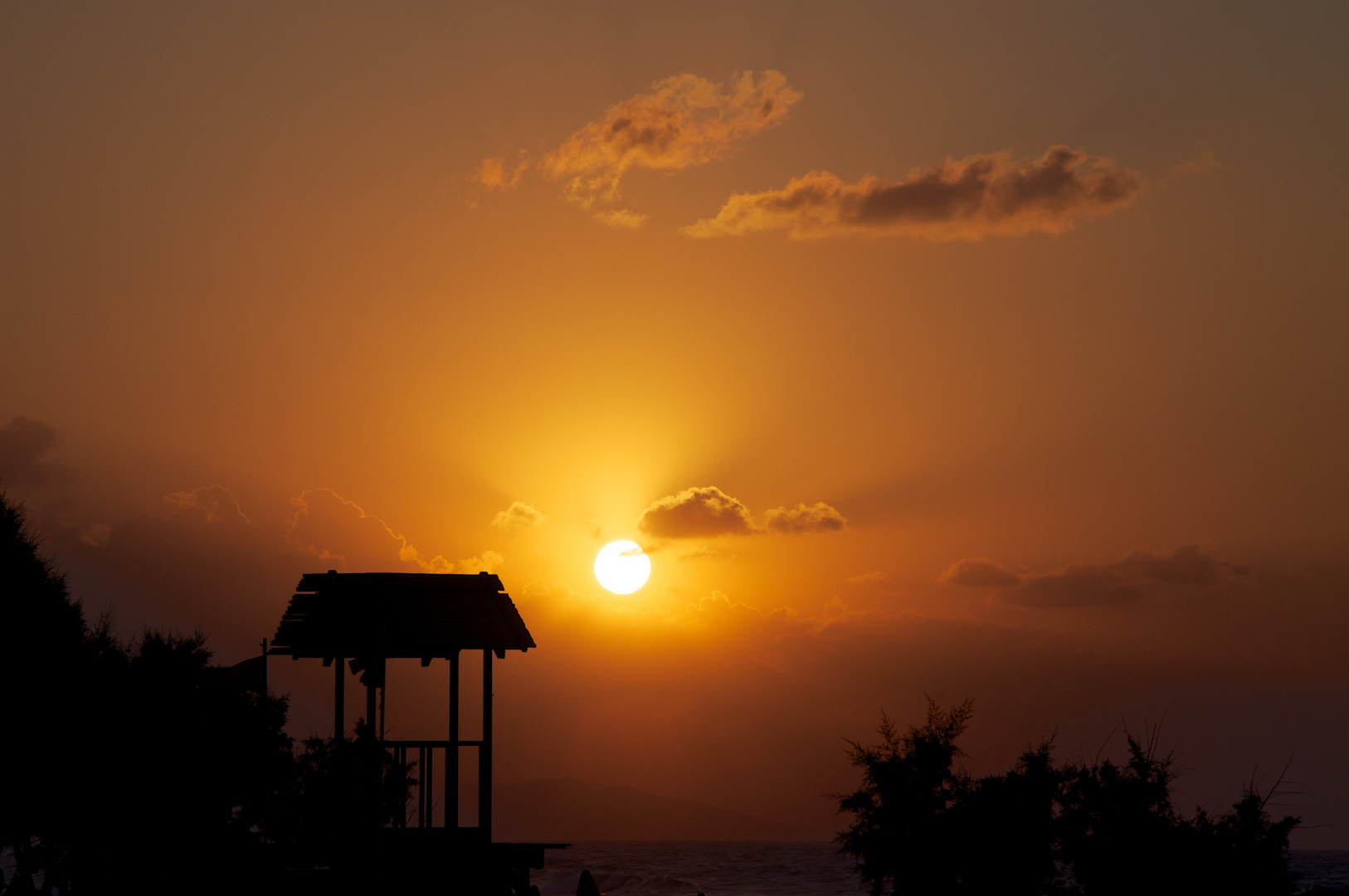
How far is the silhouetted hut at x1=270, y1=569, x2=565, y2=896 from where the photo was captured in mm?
24703

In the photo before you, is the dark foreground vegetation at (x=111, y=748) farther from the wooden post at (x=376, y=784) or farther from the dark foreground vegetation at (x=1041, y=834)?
the dark foreground vegetation at (x=1041, y=834)

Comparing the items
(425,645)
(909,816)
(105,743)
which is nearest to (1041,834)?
(909,816)

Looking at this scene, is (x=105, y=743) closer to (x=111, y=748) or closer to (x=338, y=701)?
(x=111, y=748)

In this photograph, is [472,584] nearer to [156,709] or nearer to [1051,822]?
[1051,822]

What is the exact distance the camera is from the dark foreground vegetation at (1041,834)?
29.6m

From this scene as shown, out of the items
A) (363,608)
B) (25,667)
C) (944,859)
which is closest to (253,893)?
(363,608)

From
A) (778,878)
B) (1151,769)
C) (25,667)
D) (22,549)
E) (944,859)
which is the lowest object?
(778,878)

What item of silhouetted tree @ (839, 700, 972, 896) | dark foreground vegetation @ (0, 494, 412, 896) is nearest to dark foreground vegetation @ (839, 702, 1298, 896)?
silhouetted tree @ (839, 700, 972, 896)

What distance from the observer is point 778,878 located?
18250 centimetres

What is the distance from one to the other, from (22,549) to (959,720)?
2640 cm

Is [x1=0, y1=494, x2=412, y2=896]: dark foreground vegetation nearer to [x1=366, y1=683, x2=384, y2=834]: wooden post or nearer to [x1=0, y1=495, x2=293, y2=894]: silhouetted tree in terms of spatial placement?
[x1=0, y1=495, x2=293, y2=894]: silhouetted tree

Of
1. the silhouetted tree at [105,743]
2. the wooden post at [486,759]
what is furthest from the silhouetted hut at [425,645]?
the silhouetted tree at [105,743]

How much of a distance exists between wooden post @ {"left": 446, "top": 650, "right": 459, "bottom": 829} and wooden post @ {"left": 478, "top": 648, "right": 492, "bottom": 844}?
484 millimetres

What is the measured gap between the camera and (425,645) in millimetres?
24750
